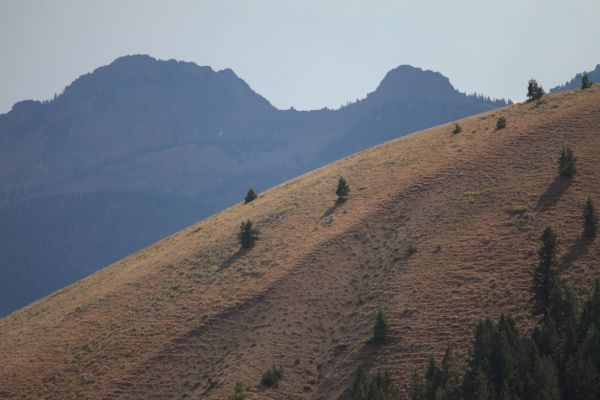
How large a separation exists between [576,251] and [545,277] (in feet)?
18.3

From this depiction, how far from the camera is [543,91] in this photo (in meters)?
82.9

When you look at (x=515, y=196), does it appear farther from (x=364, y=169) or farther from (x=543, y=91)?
(x=543, y=91)

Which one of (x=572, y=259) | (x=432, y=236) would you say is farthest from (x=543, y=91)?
(x=572, y=259)

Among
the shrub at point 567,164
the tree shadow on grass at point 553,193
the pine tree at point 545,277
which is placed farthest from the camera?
the shrub at point 567,164

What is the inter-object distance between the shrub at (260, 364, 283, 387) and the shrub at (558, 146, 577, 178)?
33104mm

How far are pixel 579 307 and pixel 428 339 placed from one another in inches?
417

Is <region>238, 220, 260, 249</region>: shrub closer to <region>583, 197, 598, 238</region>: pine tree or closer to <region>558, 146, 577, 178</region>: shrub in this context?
<region>558, 146, 577, 178</region>: shrub

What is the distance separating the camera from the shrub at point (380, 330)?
1829 inches

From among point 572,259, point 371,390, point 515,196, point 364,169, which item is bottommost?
point 371,390

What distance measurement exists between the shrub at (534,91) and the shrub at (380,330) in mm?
49288

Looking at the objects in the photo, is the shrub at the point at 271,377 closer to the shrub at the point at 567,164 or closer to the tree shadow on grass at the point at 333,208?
the tree shadow on grass at the point at 333,208

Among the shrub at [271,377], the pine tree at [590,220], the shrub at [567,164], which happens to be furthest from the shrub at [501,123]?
the shrub at [271,377]

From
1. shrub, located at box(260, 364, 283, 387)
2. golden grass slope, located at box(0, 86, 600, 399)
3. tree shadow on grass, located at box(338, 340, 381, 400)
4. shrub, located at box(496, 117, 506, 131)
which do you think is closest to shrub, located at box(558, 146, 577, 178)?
golden grass slope, located at box(0, 86, 600, 399)

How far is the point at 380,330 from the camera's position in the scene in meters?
46.5
